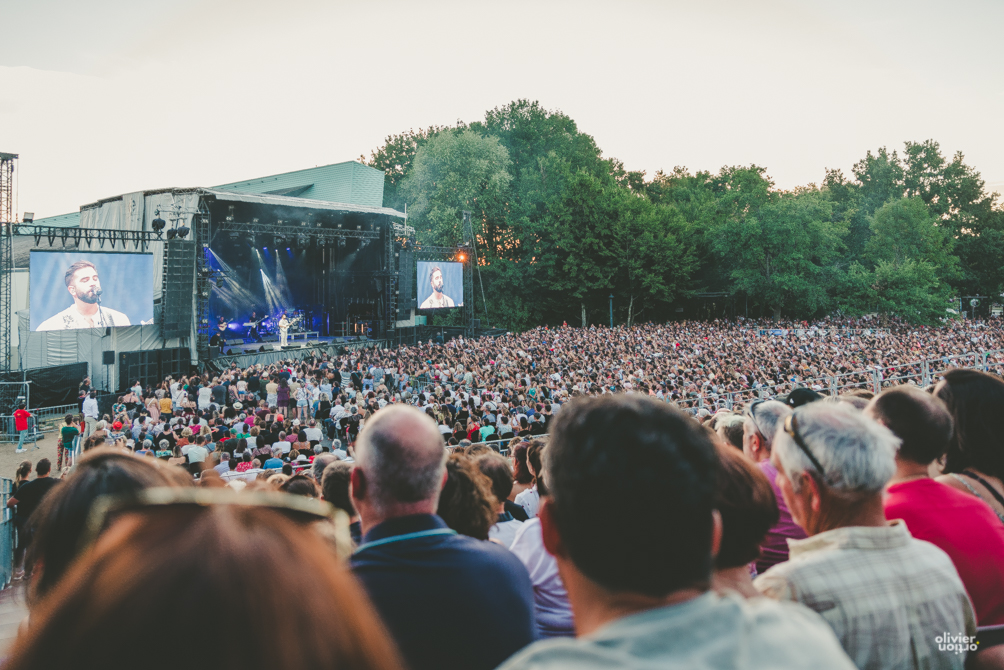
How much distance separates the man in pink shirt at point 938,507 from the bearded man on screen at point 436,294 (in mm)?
26194

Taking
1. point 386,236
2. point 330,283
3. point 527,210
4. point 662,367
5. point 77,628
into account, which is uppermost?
point 527,210

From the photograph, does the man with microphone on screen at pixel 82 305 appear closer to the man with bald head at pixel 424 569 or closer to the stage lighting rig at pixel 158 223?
the stage lighting rig at pixel 158 223

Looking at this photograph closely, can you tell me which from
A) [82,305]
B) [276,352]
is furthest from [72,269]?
[276,352]

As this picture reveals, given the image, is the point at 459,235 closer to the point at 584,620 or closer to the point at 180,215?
the point at 180,215

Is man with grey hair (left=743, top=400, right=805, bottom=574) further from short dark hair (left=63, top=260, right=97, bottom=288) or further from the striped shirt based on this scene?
short dark hair (left=63, top=260, right=97, bottom=288)

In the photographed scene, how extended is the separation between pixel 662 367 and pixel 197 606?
15994 millimetres

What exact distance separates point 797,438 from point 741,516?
0.99 ft

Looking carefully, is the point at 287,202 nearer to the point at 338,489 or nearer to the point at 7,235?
the point at 7,235

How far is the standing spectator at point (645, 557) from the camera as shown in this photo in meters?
0.86

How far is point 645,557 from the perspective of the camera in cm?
101

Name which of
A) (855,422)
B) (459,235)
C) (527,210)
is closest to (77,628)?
(855,422)

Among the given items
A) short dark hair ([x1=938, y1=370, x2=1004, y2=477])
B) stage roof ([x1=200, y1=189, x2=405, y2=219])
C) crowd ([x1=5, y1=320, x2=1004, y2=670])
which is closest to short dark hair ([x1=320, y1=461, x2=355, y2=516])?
crowd ([x1=5, y1=320, x2=1004, y2=670])

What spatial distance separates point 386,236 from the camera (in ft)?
86.7

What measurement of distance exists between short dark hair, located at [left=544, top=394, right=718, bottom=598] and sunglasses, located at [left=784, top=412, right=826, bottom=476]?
84 centimetres
